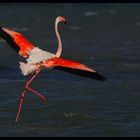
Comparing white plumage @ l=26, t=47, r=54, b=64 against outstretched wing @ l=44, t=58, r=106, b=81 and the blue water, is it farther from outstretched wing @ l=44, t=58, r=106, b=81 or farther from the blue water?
the blue water

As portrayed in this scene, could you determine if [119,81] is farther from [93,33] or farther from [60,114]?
[93,33]

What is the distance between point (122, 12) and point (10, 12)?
4.47 m

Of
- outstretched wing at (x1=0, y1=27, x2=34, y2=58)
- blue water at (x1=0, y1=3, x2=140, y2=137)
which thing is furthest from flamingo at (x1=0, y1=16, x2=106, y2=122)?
blue water at (x1=0, y1=3, x2=140, y2=137)

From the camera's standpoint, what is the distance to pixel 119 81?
679 inches

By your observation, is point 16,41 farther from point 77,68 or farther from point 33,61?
point 77,68

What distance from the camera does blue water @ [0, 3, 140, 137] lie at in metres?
13.4

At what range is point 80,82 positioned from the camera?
1719 cm

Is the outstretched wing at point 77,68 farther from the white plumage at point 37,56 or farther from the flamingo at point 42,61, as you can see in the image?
the white plumage at point 37,56

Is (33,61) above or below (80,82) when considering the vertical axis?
below

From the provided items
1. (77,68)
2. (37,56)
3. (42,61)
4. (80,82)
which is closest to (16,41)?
(37,56)

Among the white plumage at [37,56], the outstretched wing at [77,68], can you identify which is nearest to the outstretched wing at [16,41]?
the white plumage at [37,56]

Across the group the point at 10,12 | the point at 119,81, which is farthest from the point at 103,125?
the point at 10,12

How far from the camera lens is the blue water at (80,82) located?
527 inches

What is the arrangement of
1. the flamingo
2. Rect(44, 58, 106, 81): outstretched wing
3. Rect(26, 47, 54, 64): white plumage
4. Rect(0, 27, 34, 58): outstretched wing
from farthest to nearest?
Rect(0, 27, 34, 58): outstretched wing < Rect(26, 47, 54, 64): white plumage < the flamingo < Rect(44, 58, 106, 81): outstretched wing
